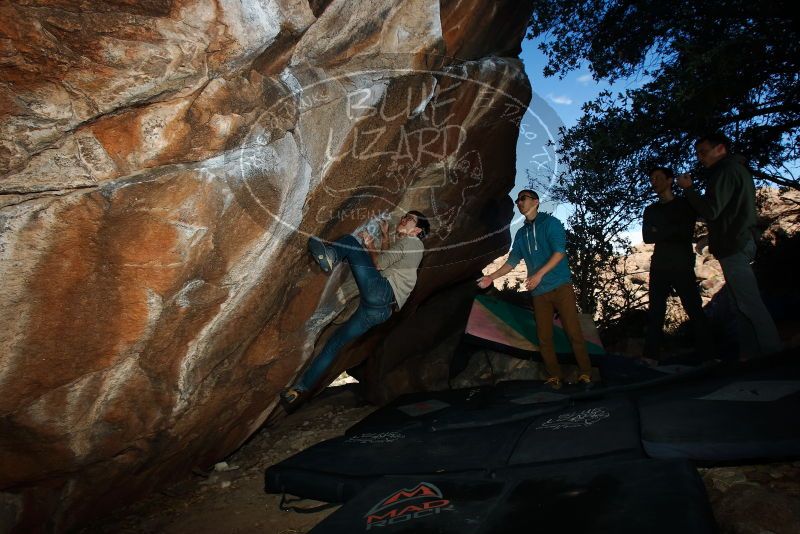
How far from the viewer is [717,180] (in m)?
4.04

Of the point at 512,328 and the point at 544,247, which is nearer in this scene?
the point at 544,247

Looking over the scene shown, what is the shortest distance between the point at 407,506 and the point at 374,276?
2094mm

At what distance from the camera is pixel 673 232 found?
4738 millimetres

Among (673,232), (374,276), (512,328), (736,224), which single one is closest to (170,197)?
(374,276)

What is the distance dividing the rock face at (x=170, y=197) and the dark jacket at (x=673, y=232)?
8.12ft

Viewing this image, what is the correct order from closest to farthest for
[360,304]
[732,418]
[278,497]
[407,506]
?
1. [407,506]
2. [732,418]
3. [278,497]
4. [360,304]

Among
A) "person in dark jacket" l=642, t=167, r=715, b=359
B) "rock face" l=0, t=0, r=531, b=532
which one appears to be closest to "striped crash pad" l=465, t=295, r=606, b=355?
"person in dark jacket" l=642, t=167, r=715, b=359

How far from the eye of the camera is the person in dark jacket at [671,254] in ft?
15.4

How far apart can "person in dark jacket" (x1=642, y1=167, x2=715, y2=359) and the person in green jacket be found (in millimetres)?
554

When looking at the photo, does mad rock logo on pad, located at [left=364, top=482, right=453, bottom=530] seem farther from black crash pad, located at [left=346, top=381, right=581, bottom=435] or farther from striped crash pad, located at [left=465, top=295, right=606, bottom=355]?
striped crash pad, located at [left=465, top=295, right=606, bottom=355]

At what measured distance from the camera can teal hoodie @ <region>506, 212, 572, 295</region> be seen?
4.61 m

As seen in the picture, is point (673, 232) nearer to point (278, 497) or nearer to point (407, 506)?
point (407, 506)

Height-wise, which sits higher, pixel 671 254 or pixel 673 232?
pixel 673 232

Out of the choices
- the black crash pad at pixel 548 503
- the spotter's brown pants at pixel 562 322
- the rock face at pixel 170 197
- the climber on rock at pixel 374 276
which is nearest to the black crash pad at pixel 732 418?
the black crash pad at pixel 548 503
